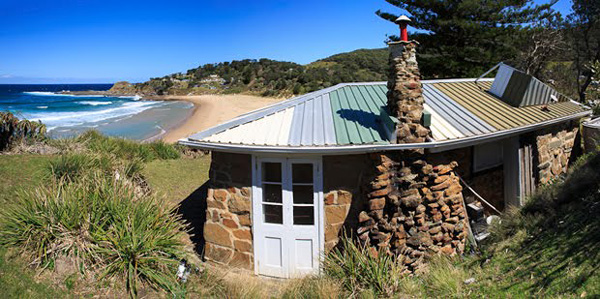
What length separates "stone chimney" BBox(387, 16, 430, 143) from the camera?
5.96 meters

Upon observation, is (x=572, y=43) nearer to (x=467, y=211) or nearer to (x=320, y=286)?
(x=467, y=211)

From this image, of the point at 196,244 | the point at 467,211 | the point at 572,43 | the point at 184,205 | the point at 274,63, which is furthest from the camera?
the point at 274,63

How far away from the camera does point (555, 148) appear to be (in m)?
9.06

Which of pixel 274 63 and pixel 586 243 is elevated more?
pixel 274 63

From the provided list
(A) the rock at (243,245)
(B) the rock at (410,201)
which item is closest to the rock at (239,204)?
(A) the rock at (243,245)

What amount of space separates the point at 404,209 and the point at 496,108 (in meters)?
3.84

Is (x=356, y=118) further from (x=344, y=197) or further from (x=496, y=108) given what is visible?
(x=496, y=108)

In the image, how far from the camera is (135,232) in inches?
215

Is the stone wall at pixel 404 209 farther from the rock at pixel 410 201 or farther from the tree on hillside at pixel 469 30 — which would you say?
the tree on hillside at pixel 469 30

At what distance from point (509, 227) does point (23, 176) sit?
1027 centimetres

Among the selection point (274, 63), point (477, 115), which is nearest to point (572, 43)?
point (477, 115)

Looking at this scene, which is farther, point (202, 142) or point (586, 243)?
point (202, 142)

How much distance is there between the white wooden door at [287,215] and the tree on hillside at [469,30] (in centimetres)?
1607

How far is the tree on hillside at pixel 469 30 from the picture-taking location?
19.4 m
